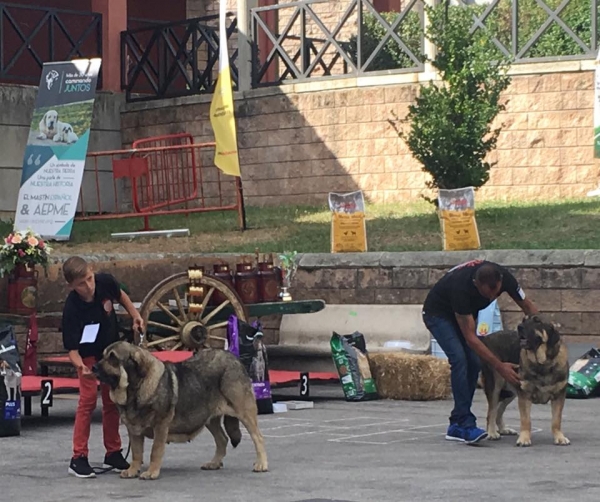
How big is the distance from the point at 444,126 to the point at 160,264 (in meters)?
4.50

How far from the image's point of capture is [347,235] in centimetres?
A: 1769

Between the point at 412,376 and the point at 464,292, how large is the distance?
3.50 m

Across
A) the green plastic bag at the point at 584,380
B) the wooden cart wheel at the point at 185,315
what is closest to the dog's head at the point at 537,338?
the green plastic bag at the point at 584,380

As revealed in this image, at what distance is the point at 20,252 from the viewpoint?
48.1ft

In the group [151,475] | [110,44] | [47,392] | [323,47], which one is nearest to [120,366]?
[151,475]

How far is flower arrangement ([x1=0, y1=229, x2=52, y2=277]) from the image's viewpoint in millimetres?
14578

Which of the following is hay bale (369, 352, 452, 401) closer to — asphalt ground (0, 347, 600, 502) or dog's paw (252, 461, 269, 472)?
asphalt ground (0, 347, 600, 502)

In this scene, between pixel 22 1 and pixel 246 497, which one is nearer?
pixel 246 497

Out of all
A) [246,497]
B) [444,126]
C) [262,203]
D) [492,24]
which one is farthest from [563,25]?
[246,497]

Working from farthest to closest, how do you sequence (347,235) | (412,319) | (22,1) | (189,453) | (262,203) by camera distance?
(22,1) → (262,203) → (347,235) → (412,319) → (189,453)

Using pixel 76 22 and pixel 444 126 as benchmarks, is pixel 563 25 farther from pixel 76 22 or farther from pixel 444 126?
pixel 76 22

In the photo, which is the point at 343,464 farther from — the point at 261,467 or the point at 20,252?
the point at 20,252

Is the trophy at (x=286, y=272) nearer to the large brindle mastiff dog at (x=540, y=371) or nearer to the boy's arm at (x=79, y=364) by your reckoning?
the large brindle mastiff dog at (x=540, y=371)

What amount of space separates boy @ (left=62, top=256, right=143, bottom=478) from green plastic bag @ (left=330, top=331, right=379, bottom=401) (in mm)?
4629
